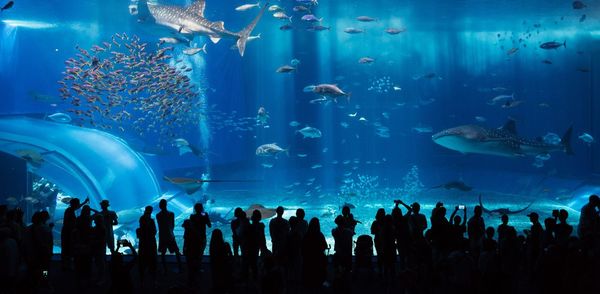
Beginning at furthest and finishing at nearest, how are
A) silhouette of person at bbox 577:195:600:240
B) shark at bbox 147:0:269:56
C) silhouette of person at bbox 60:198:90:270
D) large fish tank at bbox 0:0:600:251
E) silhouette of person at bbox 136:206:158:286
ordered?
1. large fish tank at bbox 0:0:600:251
2. shark at bbox 147:0:269:56
3. silhouette of person at bbox 577:195:600:240
4. silhouette of person at bbox 60:198:90:270
5. silhouette of person at bbox 136:206:158:286

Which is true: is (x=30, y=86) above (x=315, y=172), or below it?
above

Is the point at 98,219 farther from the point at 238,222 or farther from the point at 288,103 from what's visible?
the point at 288,103

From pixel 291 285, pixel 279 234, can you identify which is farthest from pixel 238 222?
pixel 291 285

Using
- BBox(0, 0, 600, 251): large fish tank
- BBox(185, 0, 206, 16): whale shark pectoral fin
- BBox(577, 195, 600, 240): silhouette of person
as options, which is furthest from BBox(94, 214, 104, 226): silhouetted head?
BBox(185, 0, 206, 16): whale shark pectoral fin

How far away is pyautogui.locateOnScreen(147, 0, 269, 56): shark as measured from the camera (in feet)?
38.7

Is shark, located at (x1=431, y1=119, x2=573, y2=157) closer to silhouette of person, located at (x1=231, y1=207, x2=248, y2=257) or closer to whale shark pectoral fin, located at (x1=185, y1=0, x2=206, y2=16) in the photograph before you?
silhouette of person, located at (x1=231, y1=207, x2=248, y2=257)

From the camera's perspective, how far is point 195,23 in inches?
472

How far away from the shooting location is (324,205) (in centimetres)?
1870

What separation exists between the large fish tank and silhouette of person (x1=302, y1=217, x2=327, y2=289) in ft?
22.7

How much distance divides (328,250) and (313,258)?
76 centimetres

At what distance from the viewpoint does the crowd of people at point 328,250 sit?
180 inches

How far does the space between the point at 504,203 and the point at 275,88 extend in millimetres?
21799

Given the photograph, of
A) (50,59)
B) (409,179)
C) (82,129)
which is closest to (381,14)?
(409,179)

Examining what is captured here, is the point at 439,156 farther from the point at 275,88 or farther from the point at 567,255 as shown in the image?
the point at 567,255
